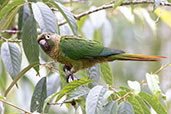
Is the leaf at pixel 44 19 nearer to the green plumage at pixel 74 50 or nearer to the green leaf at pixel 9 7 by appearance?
the green leaf at pixel 9 7

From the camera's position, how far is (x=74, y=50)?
242 cm

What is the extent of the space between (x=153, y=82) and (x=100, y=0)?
6.68 ft

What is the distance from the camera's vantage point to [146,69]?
24.1 ft

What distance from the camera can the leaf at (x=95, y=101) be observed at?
1833mm

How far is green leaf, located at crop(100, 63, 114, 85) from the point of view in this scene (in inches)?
97.0

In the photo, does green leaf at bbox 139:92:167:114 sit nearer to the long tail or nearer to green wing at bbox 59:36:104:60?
the long tail

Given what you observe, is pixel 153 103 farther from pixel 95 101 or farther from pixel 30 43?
pixel 30 43

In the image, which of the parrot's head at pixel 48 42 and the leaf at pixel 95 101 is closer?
the leaf at pixel 95 101

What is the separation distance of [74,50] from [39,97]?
409 millimetres

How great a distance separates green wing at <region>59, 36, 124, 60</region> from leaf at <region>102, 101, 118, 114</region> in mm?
509

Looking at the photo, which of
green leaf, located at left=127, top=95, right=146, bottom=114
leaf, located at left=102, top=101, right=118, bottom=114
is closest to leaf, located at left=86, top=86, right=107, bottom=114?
leaf, located at left=102, top=101, right=118, bottom=114

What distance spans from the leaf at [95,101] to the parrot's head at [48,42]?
0.65 m

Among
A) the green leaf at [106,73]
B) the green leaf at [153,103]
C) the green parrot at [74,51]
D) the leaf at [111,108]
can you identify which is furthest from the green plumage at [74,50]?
the leaf at [111,108]

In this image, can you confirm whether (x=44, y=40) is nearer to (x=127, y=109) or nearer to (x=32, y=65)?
(x=32, y=65)
